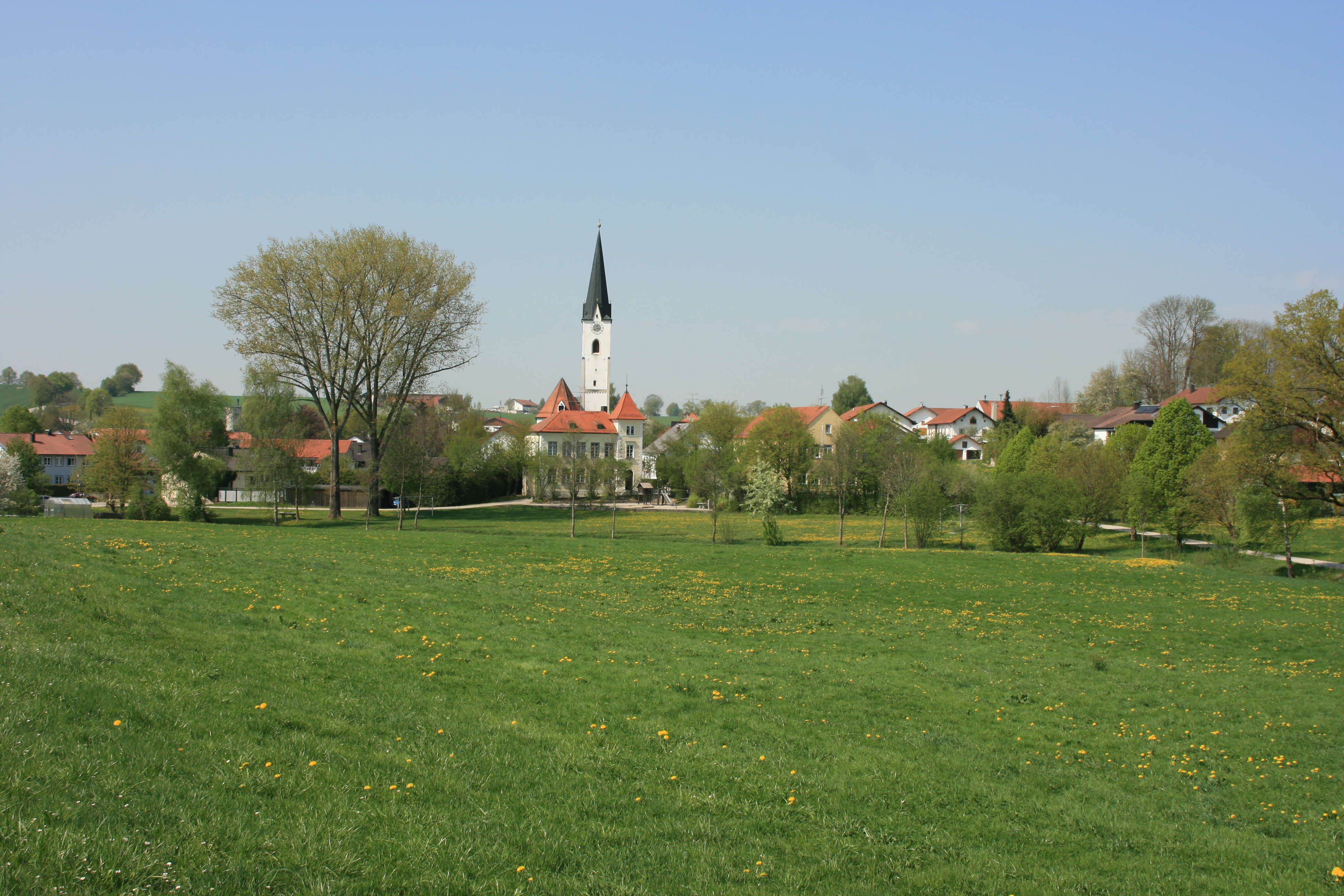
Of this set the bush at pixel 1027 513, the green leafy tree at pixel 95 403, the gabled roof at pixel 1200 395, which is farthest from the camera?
the green leafy tree at pixel 95 403

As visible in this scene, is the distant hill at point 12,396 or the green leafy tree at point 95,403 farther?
the distant hill at point 12,396

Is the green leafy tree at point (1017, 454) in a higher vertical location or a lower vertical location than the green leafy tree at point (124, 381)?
lower

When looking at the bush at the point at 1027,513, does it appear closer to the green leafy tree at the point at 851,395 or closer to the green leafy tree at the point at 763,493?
the green leafy tree at the point at 763,493

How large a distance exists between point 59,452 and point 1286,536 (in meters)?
107

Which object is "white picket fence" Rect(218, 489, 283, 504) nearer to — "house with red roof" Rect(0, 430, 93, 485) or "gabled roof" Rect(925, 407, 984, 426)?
"house with red roof" Rect(0, 430, 93, 485)

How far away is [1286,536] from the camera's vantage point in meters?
34.0

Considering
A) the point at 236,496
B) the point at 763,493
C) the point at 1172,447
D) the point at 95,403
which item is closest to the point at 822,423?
the point at 763,493

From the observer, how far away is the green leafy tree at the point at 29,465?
61188 mm

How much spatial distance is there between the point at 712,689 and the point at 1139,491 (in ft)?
140

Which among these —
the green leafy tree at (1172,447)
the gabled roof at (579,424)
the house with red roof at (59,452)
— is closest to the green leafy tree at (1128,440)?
the green leafy tree at (1172,447)

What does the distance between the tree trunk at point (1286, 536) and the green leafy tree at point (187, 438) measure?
52.6m

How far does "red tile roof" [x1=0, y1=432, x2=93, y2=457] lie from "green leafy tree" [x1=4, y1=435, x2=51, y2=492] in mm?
11213

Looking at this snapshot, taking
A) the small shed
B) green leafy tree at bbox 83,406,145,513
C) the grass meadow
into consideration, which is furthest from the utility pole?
the small shed

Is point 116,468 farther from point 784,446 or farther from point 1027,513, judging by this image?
point 784,446
